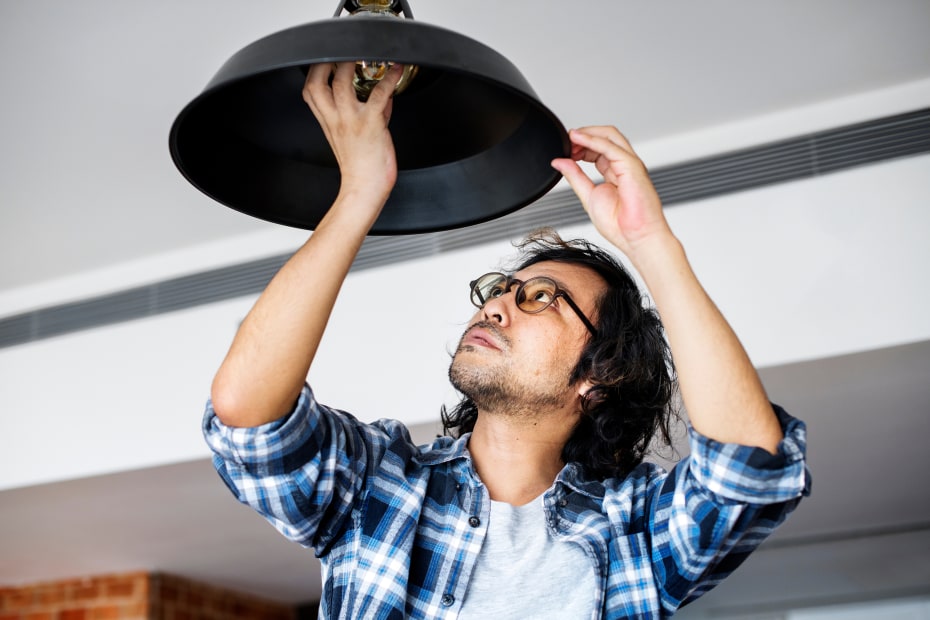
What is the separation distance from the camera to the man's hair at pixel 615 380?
160cm

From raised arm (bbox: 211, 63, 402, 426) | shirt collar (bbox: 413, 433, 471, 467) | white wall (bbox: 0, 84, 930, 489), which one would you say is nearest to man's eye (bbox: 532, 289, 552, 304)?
shirt collar (bbox: 413, 433, 471, 467)

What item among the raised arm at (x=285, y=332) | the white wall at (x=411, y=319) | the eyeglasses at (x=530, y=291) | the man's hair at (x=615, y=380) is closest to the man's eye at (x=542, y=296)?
the eyeglasses at (x=530, y=291)

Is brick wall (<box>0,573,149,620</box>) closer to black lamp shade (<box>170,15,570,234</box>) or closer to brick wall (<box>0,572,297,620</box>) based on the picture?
brick wall (<box>0,572,297,620</box>)

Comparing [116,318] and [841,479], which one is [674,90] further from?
[116,318]

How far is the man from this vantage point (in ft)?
3.51

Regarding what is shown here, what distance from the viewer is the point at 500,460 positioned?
1.46 meters

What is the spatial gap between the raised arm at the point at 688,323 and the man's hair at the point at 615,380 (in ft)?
1.48

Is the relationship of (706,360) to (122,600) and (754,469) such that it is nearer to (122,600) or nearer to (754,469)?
(754,469)

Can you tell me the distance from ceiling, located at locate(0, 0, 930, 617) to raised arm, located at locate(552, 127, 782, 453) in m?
1.15

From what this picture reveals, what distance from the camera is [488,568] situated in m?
1.26

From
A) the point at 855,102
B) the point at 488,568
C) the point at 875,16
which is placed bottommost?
the point at 488,568

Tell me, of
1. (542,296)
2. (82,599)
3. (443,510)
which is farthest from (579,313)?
(82,599)

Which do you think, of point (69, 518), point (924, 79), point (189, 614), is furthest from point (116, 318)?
point (924, 79)

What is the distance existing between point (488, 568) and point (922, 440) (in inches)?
91.2
